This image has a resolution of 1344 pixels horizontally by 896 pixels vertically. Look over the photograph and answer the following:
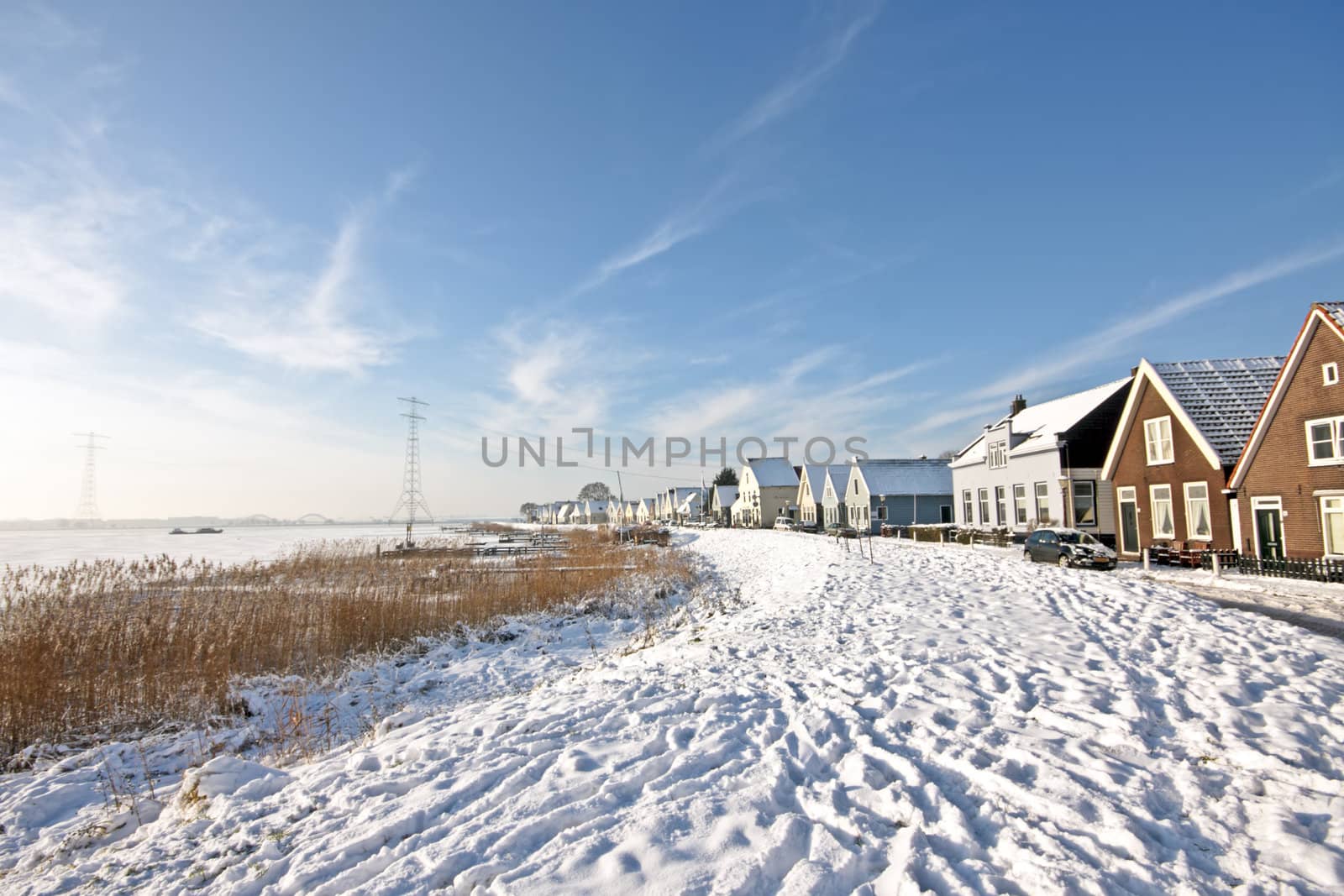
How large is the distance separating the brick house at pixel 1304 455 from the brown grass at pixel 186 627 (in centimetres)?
1984

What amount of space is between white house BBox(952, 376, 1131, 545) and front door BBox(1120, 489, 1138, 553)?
68 cm

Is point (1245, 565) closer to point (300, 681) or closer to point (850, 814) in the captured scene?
point (850, 814)

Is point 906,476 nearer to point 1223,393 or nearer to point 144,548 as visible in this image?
point 1223,393

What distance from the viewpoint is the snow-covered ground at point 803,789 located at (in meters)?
3.64

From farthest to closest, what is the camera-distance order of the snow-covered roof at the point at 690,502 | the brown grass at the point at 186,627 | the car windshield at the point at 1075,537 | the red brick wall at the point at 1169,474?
the snow-covered roof at the point at 690,502 → the red brick wall at the point at 1169,474 → the car windshield at the point at 1075,537 → the brown grass at the point at 186,627

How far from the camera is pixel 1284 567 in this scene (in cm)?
1716

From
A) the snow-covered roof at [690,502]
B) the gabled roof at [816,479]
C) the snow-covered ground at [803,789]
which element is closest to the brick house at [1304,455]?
the snow-covered ground at [803,789]

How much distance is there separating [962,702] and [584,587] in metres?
14.6

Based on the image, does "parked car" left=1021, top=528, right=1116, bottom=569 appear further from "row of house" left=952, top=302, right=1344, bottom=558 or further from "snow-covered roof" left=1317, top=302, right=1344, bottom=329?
"snow-covered roof" left=1317, top=302, right=1344, bottom=329

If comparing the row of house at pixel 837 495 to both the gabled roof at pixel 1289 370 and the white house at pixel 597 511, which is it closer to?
the gabled roof at pixel 1289 370

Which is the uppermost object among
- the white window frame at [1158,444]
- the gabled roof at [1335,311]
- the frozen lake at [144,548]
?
the gabled roof at [1335,311]

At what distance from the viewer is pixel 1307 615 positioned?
38.9ft

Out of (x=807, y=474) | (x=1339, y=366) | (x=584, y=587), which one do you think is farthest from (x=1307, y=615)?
(x=807, y=474)

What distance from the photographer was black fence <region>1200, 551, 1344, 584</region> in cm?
1616
